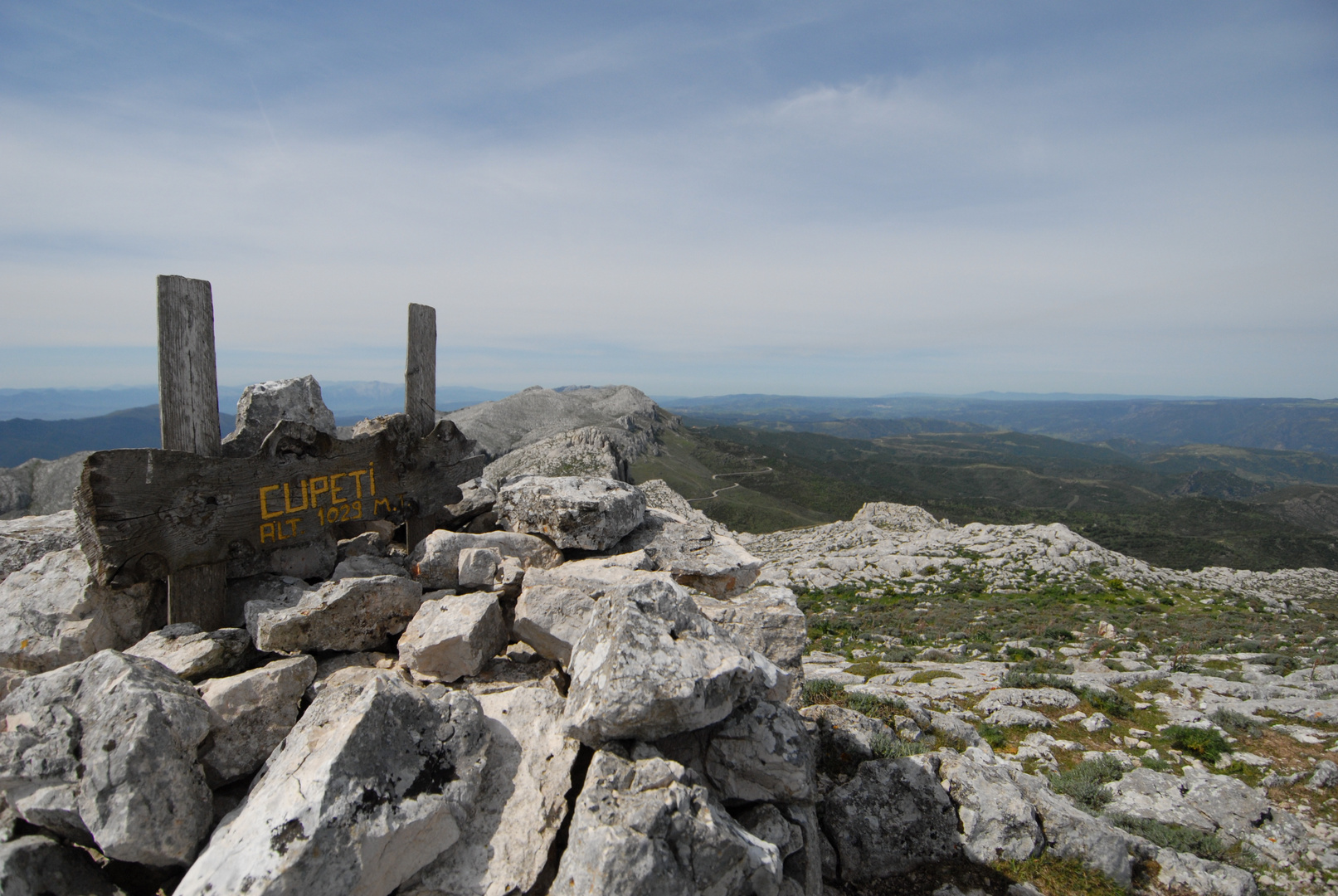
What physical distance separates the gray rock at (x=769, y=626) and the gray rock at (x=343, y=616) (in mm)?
3540

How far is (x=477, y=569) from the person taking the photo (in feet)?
24.3

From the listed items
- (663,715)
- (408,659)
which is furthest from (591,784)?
(408,659)

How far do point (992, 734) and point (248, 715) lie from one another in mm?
13639

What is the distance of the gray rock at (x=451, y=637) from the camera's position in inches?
247

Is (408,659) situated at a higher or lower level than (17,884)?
higher

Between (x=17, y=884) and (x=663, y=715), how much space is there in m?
4.64

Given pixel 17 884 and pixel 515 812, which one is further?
pixel 515 812

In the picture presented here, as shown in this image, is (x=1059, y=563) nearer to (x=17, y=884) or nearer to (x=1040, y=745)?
(x=1040, y=745)

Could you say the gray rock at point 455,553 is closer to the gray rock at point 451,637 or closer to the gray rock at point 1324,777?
the gray rock at point 451,637

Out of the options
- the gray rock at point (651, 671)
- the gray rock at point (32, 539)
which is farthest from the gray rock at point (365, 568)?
the gray rock at point (651, 671)

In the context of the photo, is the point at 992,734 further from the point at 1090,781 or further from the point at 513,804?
the point at 513,804

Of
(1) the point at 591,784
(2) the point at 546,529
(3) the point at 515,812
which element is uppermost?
(2) the point at 546,529

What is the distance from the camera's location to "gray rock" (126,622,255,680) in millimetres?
5676

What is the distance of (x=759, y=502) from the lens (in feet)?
474
